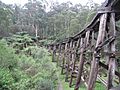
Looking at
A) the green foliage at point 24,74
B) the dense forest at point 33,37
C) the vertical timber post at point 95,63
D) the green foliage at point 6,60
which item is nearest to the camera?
the vertical timber post at point 95,63

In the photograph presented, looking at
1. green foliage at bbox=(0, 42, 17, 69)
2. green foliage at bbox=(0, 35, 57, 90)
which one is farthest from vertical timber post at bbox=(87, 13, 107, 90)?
green foliage at bbox=(0, 42, 17, 69)

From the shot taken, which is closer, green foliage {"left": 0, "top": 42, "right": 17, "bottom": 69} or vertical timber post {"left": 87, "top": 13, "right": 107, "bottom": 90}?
vertical timber post {"left": 87, "top": 13, "right": 107, "bottom": 90}

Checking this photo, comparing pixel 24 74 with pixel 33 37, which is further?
pixel 33 37

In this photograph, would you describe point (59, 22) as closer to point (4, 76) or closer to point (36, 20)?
point (36, 20)

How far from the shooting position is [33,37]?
30.7 meters

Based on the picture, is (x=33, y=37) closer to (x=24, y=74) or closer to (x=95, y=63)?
(x=24, y=74)

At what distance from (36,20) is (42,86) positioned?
118 ft

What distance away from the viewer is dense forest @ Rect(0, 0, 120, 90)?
33.0 feet

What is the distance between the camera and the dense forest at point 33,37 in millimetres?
10064

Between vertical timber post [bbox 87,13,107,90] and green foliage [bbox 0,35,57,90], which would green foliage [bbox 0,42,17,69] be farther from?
vertical timber post [bbox 87,13,107,90]

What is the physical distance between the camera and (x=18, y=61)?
44.5 feet

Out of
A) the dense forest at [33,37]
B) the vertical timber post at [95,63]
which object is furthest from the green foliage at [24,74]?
the vertical timber post at [95,63]

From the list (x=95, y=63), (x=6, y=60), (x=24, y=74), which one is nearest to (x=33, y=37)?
(x=6, y=60)

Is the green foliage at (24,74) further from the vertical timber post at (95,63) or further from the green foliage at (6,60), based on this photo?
the vertical timber post at (95,63)
